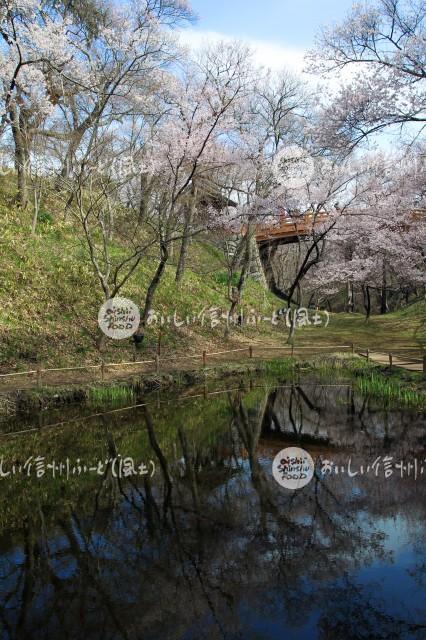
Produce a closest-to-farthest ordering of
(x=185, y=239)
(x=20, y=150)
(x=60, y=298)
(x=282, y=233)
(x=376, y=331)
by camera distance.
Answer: (x=60, y=298) → (x=20, y=150) → (x=185, y=239) → (x=376, y=331) → (x=282, y=233)

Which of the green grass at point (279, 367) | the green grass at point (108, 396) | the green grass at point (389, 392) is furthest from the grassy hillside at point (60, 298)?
the green grass at point (389, 392)

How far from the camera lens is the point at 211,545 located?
5.58 metres

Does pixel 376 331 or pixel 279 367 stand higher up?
pixel 376 331

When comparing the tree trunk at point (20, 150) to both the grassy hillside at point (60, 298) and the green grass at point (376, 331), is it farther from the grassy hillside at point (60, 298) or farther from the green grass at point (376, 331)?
the green grass at point (376, 331)

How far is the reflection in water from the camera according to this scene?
4353mm

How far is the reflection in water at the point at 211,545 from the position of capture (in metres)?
4.35

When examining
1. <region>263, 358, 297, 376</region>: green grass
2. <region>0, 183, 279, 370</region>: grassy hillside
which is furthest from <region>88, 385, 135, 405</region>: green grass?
<region>263, 358, 297, 376</region>: green grass

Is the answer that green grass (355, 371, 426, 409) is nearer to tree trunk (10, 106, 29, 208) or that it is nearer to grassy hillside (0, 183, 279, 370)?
grassy hillside (0, 183, 279, 370)

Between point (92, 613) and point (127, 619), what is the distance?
349 mm

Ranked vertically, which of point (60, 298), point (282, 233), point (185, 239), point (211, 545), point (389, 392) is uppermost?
point (282, 233)

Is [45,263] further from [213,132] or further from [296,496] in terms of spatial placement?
[296,496]

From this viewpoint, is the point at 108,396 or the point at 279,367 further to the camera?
the point at 279,367

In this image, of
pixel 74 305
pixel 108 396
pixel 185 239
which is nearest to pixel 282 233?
pixel 185 239

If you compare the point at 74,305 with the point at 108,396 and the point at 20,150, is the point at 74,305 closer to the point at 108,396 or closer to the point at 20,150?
the point at 108,396
